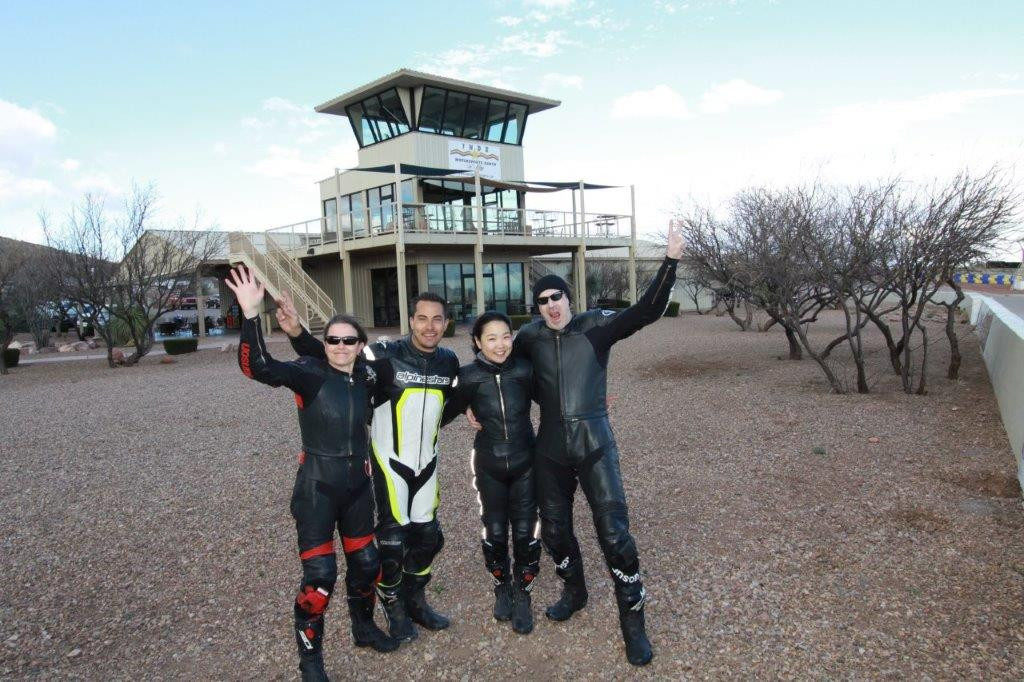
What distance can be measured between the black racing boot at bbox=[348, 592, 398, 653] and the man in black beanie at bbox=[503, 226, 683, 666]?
3.01ft

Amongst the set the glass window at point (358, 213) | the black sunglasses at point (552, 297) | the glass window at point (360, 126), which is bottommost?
the black sunglasses at point (552, 297)

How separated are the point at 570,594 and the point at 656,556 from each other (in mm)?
972

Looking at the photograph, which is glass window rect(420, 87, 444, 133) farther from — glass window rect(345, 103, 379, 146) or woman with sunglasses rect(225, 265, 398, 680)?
woman with sunglasses rect(225, 265, 398, 680)

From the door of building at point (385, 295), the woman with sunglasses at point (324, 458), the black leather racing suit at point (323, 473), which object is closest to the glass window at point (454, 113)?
the door of building at point (385, 295)

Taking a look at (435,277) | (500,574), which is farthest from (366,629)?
(435,277)

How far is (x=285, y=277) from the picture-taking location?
21750 mm

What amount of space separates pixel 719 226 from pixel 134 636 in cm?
1267

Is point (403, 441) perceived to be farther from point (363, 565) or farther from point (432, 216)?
point (432, 216)

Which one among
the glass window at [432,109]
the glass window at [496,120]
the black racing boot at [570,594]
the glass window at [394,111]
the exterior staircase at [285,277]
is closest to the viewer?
the black racing boot at [570,594]

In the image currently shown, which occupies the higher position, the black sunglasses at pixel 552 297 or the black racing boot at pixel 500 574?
the black sunglasses at pixel 552 297

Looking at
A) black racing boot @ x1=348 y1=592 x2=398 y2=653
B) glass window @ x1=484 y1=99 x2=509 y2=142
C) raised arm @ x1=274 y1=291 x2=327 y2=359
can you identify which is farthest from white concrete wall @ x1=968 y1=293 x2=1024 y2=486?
glass window @ x1=484 y1=99 x2=509 y2=142

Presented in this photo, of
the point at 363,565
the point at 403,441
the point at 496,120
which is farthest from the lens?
the point at 496,120

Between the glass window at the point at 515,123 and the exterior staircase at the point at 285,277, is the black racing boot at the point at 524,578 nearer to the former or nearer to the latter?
the exterior staircase at the point at 285,277

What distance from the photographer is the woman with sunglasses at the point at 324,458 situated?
306 centimetres
